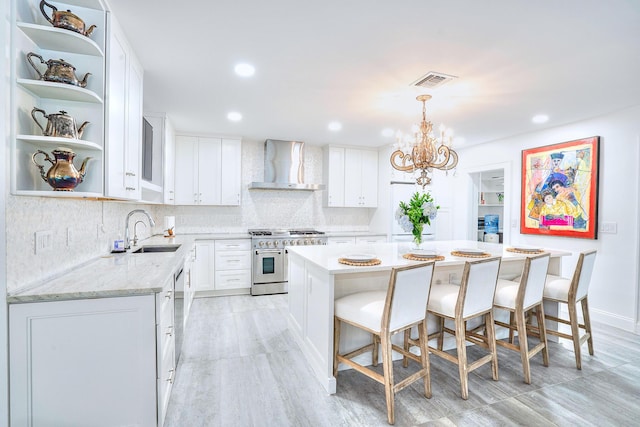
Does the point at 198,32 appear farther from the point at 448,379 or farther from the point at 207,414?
the point at 448,379

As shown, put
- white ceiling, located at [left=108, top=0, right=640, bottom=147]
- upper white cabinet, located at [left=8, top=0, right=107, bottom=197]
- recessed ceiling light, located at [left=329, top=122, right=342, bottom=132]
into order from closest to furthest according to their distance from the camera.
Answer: upper white cabinet, located at [left=8, top=0, right=107, bottom=197]
white ceiling, located at [left=108, top=0, right=640, bottom=147]
recessed ceiling light, located at [left=329, top=122, right=342, bottom=132]

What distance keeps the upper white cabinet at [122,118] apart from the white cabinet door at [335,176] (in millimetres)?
3229

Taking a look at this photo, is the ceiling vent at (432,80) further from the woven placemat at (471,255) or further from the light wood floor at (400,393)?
the light wood floor at (400,393)

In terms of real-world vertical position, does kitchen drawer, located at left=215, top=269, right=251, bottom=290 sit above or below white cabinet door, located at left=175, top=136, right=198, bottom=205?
below

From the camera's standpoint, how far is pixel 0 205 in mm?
1332

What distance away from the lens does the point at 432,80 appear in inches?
100

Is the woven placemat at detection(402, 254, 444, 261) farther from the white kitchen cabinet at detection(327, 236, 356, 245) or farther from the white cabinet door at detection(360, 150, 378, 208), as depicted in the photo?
the white cabinet door at detection(360, 150, 378, 208)

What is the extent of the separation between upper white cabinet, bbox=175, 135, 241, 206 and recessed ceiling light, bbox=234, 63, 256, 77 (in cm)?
237

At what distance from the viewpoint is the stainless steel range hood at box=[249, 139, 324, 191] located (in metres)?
4.96

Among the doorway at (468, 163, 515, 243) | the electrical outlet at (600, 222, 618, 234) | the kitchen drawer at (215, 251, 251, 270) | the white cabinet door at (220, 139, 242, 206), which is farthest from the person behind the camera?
the doorway at (468, 163, 515, 243)

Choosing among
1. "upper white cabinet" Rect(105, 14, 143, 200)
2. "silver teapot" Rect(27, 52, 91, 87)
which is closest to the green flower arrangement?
"upper white cabinet" Rect(105, 14, 143, 200)

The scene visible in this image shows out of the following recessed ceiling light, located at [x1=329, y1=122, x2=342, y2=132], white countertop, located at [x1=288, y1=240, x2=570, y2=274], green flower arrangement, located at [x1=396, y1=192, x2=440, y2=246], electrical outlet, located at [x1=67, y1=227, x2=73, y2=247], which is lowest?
white countertop, located at [x1=288, y1=240, x2=570, y2=274]

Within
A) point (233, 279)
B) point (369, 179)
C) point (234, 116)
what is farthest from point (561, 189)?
point (233, 279)

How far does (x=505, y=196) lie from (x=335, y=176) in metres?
2.61
